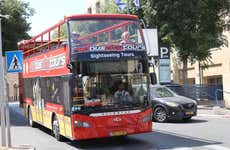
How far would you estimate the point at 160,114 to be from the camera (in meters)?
20.8

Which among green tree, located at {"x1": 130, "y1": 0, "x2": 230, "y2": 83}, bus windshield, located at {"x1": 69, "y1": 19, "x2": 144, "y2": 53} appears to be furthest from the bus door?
green tree, located at {"x1": 130, "y1": 0, "x2": 230, "y2": 83}

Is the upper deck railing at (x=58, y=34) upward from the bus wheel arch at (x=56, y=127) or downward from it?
upward

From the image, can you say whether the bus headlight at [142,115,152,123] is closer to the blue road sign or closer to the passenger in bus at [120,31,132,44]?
the passenger in bus at [120,31,132,44]

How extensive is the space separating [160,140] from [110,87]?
2.60 metres

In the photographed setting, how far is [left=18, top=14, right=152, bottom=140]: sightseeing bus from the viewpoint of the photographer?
13172 millimetres

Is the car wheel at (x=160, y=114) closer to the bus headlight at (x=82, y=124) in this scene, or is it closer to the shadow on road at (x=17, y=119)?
the shadow on road at (x=17, y=119)

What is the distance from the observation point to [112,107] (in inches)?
525

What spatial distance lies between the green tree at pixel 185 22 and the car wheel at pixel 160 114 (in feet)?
33.6

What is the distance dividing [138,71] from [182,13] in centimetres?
1754

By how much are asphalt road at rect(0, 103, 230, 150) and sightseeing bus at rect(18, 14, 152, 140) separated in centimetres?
57

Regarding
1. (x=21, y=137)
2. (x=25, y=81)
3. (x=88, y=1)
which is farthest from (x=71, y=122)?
(x=88, y=1)

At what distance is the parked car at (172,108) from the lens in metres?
20.2

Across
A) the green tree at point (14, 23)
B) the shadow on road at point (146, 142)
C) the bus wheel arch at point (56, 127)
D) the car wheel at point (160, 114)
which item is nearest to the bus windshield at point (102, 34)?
the shadow on road at point (146, 142)

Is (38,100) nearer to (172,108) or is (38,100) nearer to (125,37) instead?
(172,108)
